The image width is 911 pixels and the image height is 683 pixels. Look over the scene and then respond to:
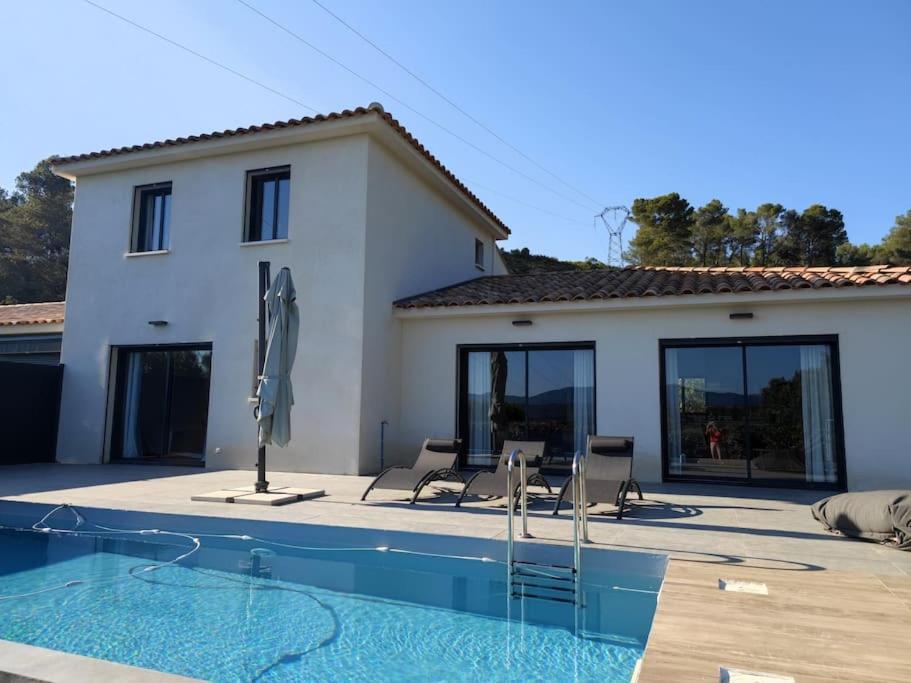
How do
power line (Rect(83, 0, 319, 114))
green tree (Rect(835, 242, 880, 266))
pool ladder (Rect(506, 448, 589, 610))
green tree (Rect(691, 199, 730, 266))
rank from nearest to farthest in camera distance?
pool ladder (Rect(506, 448, 589, 610))
power line (Rect(83, 0, 319, 114))
green tree (Rect(835, 242, 880, 266))
green tree (Rect(691, 199, 730, 266))

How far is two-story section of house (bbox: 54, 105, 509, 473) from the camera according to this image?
11859 mm

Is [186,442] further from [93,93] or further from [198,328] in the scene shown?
[93,93]

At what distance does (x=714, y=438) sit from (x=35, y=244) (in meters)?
39.8

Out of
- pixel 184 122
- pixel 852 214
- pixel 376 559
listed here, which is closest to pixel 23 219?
pixel 184 122

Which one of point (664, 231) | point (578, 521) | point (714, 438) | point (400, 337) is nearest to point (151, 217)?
point (400, 337)

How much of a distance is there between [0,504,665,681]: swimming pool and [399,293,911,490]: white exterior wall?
5670mm

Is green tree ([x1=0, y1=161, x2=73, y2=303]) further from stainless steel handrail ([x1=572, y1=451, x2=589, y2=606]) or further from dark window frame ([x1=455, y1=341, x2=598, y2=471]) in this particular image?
stainless steel handrail ([x1=572, y1=451, x2=589, y2=606])

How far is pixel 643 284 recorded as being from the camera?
Answer: 1224 cm

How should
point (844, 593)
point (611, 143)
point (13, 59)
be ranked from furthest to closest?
point (611, 143), point (13, 59), point (844, 593)

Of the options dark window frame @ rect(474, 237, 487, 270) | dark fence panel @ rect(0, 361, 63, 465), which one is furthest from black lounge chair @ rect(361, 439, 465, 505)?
dark window frame @ rect(474, 237, 487, 270)

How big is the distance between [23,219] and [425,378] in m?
35.5

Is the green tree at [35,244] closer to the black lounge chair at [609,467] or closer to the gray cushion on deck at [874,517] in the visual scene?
the black lounge chair at [609,467]

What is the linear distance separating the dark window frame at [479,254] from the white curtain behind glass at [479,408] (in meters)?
6.25

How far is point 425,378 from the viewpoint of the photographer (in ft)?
41.5
